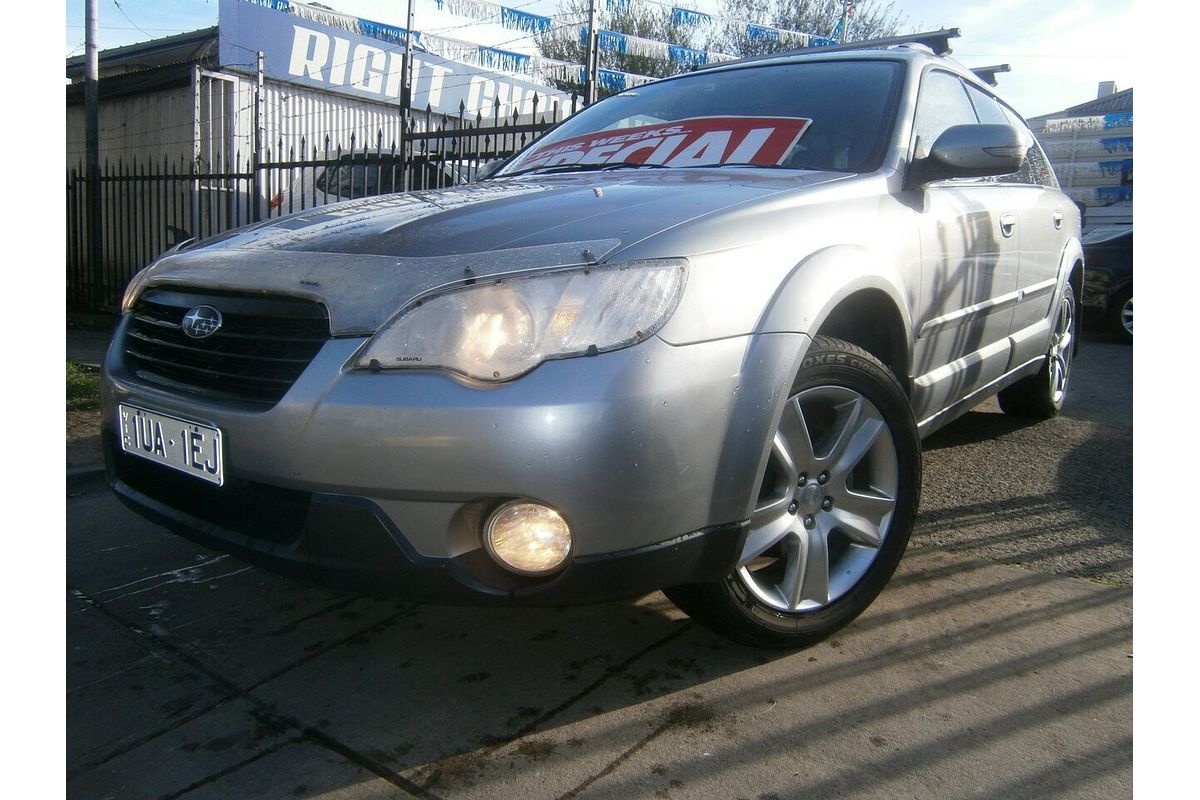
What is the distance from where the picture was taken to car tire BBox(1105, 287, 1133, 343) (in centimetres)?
949

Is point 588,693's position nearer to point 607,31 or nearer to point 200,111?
point 200,111

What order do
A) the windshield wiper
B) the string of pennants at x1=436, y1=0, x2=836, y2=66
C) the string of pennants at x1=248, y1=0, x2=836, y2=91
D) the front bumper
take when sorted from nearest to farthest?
the front bumper
the windshield wiper
the string of pennants at x1=248, y1=0, x2=836, y2=91
the string of pennants at x1=436, y1=0, x2=836, y2=66

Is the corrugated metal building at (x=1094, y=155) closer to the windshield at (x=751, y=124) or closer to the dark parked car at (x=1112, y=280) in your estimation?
the dark parked car at (x=1112, y=280)

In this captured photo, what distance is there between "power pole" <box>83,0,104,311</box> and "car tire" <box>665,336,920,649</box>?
9.88 meters

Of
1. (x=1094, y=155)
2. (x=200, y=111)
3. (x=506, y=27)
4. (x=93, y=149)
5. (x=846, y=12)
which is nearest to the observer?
(x=93, y=149)

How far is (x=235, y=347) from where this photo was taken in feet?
6.76

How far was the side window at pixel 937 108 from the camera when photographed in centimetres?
295

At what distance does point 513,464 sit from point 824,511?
0.96 meters

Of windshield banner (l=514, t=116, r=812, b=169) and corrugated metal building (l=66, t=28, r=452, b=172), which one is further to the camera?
corrugated metal building (l=66, t=28, r=452, b=172)

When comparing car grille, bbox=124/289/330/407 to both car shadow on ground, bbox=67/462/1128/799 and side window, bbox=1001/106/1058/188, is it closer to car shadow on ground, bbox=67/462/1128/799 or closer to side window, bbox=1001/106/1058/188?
car shadow on ground, bbox=67/462/1128/799

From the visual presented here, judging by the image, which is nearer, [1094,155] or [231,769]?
[231,769]

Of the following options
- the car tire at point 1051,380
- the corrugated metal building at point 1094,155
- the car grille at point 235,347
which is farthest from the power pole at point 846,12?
the car grille at point 235,347

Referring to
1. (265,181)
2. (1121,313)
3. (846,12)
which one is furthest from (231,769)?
(846,12)

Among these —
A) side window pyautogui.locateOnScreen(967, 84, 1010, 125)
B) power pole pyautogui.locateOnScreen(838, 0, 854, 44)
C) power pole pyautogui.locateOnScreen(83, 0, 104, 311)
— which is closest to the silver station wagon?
side window pyautogui.locateOnScreen(967, 84, 1010, 125)
